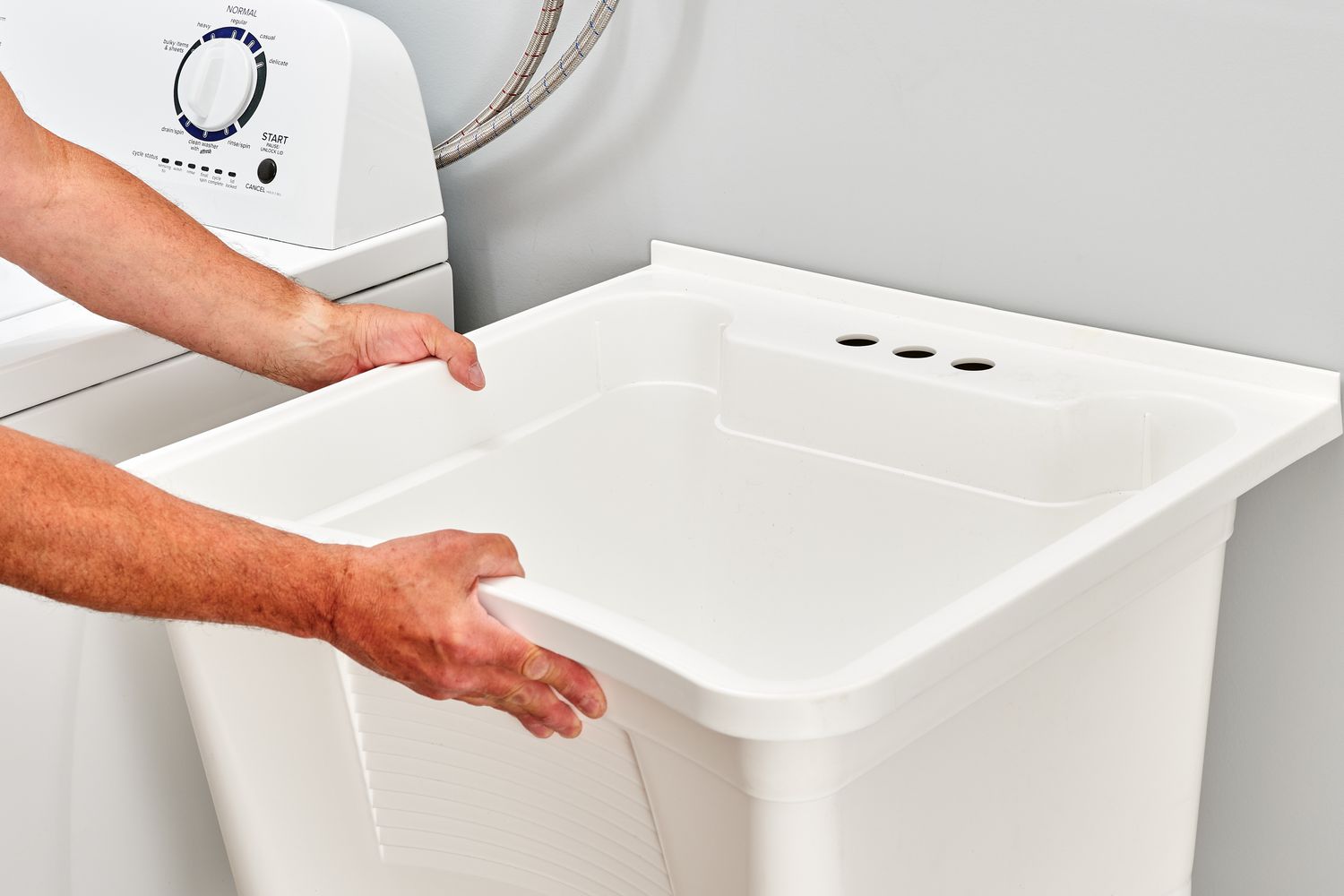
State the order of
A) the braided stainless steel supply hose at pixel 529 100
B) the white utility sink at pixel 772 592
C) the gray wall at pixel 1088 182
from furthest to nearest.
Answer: the braided stainless steel supply hose at pixel 529 100 < the gray wall at pixel 1088 182 < the white utility sink at pixel 772 592

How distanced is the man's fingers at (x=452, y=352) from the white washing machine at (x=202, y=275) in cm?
11

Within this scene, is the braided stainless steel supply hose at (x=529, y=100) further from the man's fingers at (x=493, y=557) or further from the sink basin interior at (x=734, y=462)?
the man's fingers at (x=493, y=557)

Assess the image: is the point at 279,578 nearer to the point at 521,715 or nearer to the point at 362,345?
the point at 521,715

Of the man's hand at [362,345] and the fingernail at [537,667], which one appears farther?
the man's hand at [362,345]

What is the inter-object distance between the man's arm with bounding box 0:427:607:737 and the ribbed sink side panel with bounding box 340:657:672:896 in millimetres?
43

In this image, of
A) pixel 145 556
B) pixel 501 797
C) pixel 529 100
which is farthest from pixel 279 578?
pixel 529 100

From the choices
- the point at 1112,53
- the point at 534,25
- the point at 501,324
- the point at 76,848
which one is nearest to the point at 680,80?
the point at 534,25

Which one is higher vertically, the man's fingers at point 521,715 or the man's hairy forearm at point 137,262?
the man's hairy forearm at point 137,262

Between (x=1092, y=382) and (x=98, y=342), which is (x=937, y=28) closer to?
(x=1092, y=382)

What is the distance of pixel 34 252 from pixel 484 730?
526mm

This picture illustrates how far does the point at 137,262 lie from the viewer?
3.38 ft

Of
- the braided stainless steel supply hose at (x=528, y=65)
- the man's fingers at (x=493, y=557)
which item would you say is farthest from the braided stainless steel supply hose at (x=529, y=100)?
the man's fingers at (x=493, y=557)

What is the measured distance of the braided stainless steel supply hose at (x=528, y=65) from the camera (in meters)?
1.18

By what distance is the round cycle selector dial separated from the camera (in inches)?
48.5
